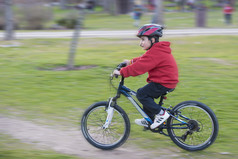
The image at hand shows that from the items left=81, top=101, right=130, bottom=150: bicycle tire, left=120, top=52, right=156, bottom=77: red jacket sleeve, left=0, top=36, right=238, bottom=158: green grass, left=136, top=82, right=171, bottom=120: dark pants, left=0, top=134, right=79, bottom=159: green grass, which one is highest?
left=120, top=52, right=156, bottom=77: red jacket sleeve

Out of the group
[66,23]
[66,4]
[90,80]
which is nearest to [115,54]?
[90,80]

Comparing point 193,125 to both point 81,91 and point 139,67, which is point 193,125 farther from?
point 81,91

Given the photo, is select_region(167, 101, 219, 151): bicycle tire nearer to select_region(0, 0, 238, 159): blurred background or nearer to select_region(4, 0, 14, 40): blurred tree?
select_region(0, 0, 238, 159): blurred background

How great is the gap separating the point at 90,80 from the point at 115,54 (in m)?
3.38

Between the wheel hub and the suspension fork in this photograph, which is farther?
the suspension fork

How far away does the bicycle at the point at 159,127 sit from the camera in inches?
176

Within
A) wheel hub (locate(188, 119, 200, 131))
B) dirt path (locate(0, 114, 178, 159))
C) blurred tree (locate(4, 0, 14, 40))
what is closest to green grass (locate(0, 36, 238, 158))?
dirt path (locate(0, 114, 178, 159))

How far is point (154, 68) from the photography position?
4445mm

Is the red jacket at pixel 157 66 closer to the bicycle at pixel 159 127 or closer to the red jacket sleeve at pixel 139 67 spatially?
the red jacket sleeve at pixel 139 67

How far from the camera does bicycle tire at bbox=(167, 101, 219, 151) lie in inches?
174

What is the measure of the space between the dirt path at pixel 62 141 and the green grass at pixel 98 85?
0.77 ft

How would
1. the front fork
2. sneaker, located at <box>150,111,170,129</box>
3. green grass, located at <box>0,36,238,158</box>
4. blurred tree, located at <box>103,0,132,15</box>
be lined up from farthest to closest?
blurred tree, located at <box>103,0,132,15</box> → green grass, located at <box>0,36,238,158</box> → the front fork → sneaker, located at <box>150,111,170,129</box>

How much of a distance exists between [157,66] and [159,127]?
879 millimetres

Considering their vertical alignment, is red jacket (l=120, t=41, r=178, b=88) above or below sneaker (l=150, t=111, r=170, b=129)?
above
